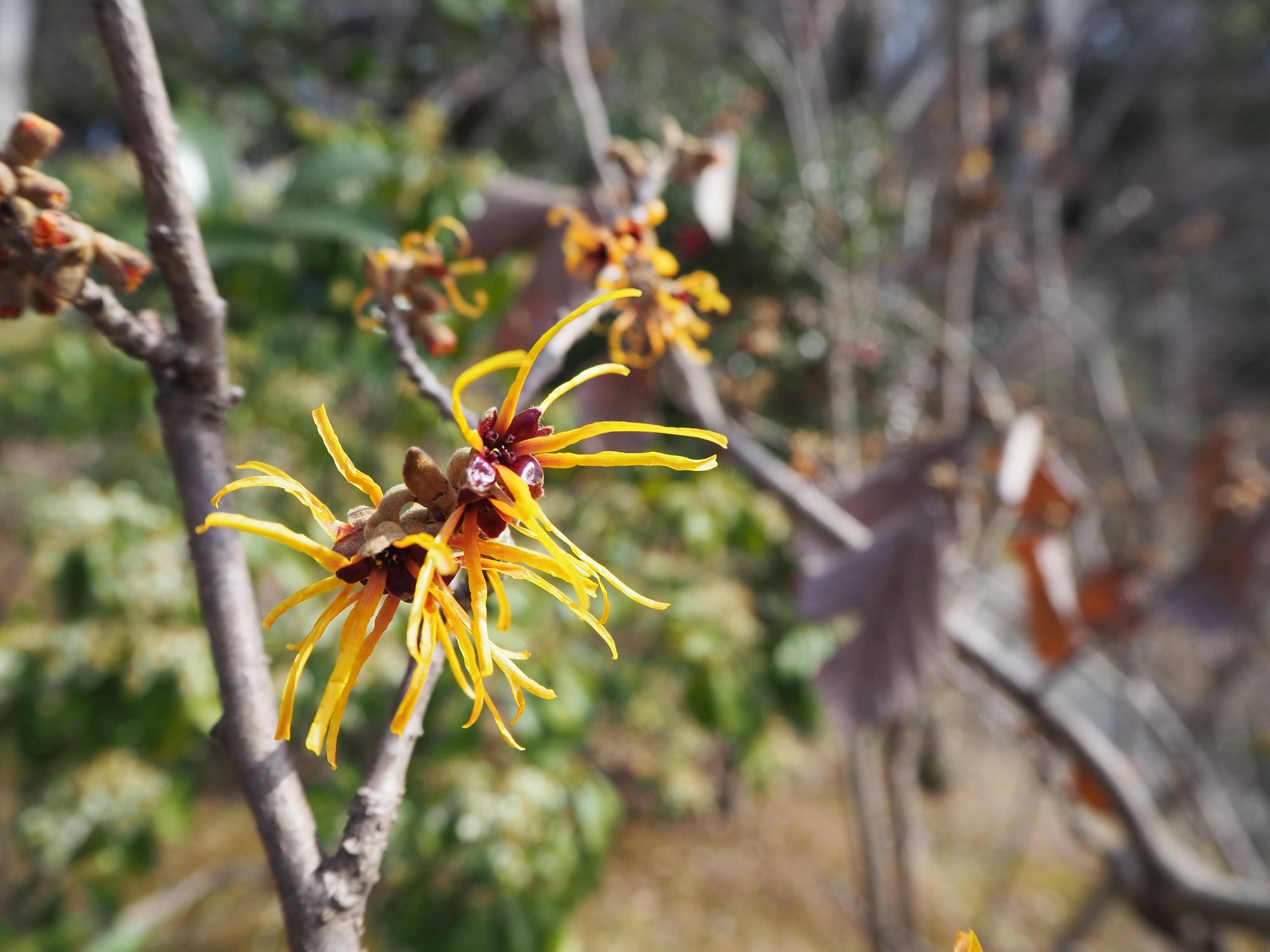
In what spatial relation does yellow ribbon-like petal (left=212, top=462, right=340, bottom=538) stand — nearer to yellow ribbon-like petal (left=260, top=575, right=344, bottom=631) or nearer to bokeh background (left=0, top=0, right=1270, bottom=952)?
yellow ribbon-like petal (left=260, top=575, right=344, bottom=631)

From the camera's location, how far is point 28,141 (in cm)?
20

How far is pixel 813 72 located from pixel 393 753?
4.56 ft

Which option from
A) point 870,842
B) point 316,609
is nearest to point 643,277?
point 316,609

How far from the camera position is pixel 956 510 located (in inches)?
21.1

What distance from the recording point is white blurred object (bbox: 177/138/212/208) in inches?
25.7

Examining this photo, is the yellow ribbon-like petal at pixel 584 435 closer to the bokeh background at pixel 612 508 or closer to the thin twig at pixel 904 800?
the bokeh background at pixel 612 508

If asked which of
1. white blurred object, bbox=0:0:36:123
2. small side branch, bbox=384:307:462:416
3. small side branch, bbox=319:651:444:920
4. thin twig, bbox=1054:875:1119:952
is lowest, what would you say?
thin twig, bbox=1054:875:1119:952

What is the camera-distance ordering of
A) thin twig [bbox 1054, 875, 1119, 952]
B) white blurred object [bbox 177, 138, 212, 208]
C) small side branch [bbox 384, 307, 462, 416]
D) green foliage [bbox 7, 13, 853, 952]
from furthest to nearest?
thin twig [bbox 1054, 875, 1119, 952] → green foliage [bbox 7, 13, 853, 952] → white blurred object [bbox 177, 138, 212, 208] → small side branch [bbox 384, 307, 462, 416]

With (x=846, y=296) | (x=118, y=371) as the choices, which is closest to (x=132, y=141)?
(x=118, y=371)

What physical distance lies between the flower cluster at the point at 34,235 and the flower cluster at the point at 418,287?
9 centimetres

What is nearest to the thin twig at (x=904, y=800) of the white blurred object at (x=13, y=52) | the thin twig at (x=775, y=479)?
the thin twig at (x=775, y=479)

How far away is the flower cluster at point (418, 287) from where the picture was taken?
0.93ft

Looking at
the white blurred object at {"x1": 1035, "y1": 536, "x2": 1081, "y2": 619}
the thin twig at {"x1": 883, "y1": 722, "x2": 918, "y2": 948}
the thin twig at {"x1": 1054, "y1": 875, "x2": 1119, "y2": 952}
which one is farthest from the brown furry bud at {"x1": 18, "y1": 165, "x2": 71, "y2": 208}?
the thin twig at {"x1": 1054, "y1": 875, "x2": 1119, "y2": 952}

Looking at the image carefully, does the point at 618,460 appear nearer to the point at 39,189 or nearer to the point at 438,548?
the point at 438,548
